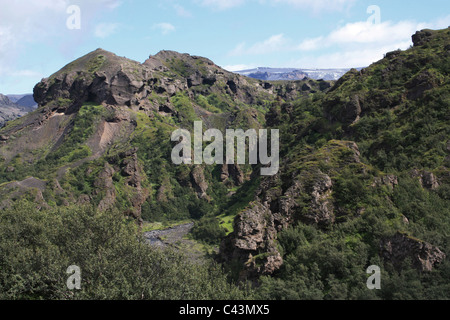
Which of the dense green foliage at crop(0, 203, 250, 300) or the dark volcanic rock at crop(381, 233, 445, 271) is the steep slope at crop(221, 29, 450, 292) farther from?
the dense green foliage at crop(0, 203, 250, 300)

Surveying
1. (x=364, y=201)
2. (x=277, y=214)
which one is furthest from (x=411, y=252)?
(x=277, y=214)

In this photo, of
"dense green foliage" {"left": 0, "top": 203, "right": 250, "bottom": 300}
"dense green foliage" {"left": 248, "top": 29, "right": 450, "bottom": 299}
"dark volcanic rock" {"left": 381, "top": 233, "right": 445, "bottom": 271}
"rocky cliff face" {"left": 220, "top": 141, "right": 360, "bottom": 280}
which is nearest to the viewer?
"dense green foliage" {"left": 248, "top": 29, "right": 450, "bottom": 299}

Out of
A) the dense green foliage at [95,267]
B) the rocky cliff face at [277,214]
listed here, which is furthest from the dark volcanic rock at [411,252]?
the dense green foliage at [95,267]

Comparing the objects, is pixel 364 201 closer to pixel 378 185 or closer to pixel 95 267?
pixel 378 185

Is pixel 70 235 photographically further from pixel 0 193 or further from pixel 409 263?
pixel 0 193

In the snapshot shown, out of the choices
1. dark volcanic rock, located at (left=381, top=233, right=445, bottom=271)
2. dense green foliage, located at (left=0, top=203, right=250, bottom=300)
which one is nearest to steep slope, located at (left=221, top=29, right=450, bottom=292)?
dark volcanic rock, located at (left=381, top=233, right=445, bottom=271)

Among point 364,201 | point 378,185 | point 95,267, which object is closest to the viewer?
point 95,267

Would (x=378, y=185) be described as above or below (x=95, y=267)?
above

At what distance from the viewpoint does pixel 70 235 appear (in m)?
58.4

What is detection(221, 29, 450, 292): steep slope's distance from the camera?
4709cm

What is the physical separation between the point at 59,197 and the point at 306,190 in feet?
415

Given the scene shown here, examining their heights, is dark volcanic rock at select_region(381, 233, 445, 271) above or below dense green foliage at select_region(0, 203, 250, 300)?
above

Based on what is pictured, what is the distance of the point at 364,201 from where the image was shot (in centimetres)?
6116
